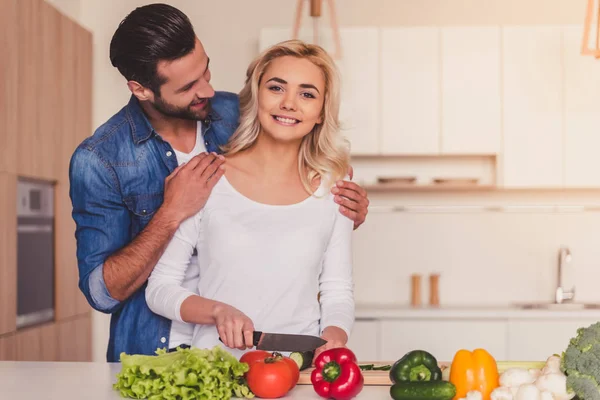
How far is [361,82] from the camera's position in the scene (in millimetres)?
4684

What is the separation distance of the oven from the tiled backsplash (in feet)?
6.21

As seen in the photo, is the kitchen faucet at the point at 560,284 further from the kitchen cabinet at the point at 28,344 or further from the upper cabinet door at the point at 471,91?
the kitchen cabinet at the point at 28,344

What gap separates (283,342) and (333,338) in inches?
10.3

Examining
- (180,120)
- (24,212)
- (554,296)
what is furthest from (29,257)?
(554,296)

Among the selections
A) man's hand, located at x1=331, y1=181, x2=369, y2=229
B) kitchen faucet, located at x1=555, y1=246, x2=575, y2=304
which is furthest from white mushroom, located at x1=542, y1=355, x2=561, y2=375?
kitchen faucet, located at x1=555, y1=246, x2=575, y2=304

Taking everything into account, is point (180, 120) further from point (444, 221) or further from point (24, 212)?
point (444, 221)

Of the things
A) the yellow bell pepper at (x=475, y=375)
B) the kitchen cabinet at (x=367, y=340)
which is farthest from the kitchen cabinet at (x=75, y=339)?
the yellow bell pepper at (x=475, y=375)

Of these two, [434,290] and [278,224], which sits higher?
[278,224]

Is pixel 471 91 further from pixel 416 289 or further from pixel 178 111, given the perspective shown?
pixel 178 111

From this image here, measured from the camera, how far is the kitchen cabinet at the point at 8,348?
3676mm

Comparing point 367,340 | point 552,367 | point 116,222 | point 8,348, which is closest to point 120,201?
point 116,222

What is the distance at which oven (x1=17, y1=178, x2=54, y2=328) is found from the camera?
393 centimetres

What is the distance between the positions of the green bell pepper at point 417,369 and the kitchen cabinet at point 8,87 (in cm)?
255

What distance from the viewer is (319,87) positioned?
7.82ft
